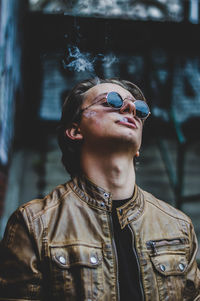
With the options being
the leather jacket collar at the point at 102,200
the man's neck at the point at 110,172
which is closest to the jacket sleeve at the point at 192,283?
the leather jacket collar at the point at 102,200

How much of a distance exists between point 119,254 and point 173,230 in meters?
0.36

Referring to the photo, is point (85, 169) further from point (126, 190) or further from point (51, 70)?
point (51, 70)

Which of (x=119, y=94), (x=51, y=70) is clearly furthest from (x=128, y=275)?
(x=51, y=70)

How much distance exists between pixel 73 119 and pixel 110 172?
0.42 meters

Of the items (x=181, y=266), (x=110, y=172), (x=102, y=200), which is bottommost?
(x=181, y=266)

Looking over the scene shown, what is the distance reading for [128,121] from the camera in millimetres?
1909

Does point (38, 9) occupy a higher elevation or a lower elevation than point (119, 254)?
higher

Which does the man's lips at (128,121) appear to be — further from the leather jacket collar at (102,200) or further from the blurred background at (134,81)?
the blurred background at (134,81)

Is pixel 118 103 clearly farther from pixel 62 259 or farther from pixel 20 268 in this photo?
pixel 20 268

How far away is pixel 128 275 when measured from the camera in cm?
172

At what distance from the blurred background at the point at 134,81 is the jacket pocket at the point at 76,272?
3.09m

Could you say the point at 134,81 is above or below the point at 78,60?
above

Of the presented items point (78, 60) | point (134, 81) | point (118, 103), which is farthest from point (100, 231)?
point (134, 81)

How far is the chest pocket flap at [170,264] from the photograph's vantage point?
178 centimetres
